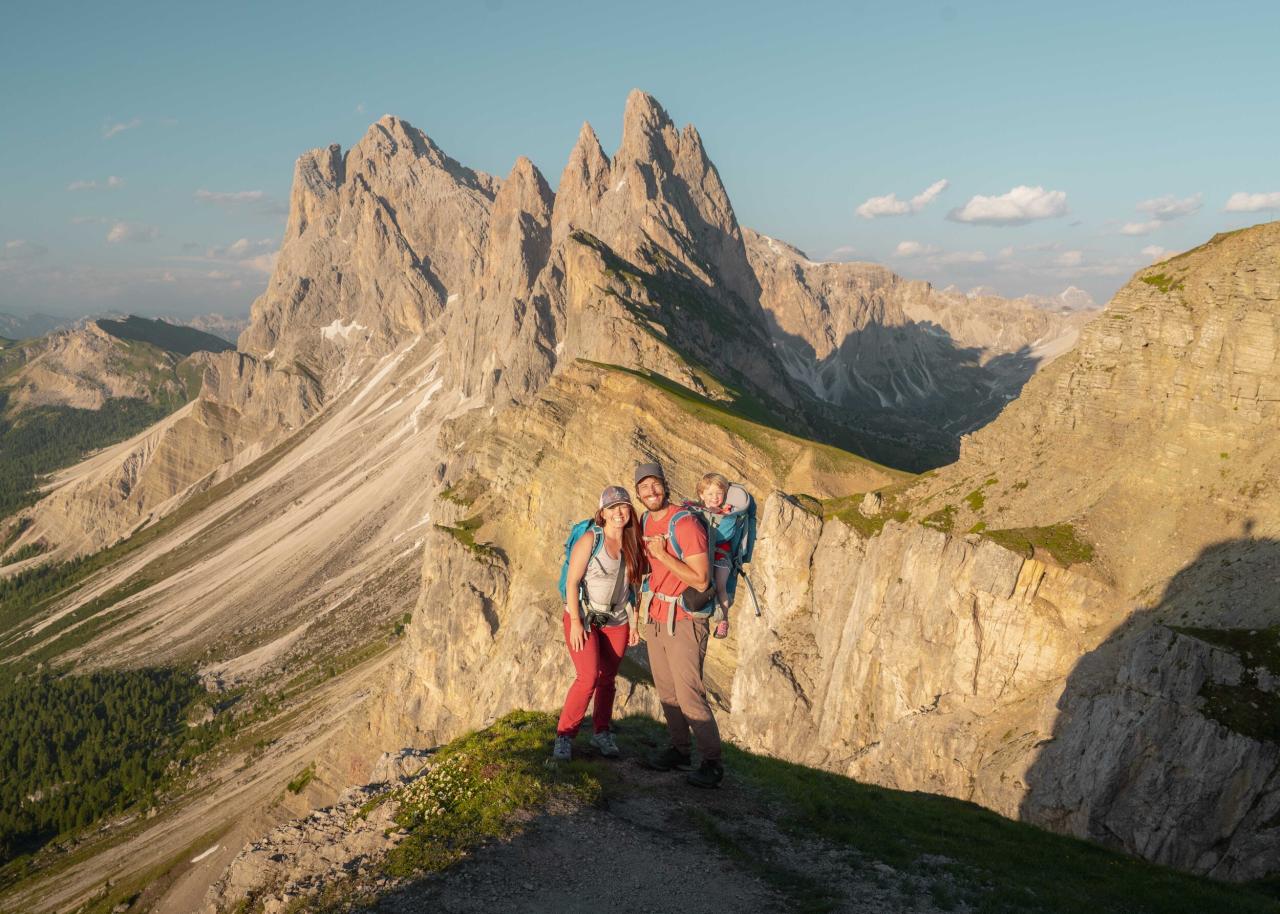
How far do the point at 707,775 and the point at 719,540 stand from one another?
4620 mm

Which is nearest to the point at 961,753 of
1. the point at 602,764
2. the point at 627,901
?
the point at 602,764

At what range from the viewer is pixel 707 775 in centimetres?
1494

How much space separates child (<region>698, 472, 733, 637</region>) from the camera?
557 inches

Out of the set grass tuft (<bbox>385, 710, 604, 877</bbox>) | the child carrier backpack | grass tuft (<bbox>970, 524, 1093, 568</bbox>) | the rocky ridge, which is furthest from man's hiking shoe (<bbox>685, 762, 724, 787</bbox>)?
grass tuft (<bbox>970, 524, 1093, 568</bbox>)

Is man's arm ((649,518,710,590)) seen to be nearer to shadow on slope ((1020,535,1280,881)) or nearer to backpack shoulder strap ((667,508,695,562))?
backpack shoulder strap ((667,508,695,562))

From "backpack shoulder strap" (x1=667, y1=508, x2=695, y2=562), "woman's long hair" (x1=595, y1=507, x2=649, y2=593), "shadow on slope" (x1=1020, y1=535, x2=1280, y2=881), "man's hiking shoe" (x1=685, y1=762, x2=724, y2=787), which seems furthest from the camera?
"shadow on slope" (x1=1020, y1=535, x2=1280, y2=881)

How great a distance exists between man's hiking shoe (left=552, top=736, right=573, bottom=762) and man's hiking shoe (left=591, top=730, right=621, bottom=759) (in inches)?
35.6

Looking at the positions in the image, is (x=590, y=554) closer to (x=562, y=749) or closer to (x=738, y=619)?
(x=562, y=749)

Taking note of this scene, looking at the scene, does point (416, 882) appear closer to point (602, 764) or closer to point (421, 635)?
→ point (602, 764)

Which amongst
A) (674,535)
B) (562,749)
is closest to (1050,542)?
(674,535)

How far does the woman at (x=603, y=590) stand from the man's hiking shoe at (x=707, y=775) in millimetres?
Result: 2527

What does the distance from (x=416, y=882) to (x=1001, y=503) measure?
102 feet

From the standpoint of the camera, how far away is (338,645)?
126 metres

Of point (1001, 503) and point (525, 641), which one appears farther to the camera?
point (525, 641)
